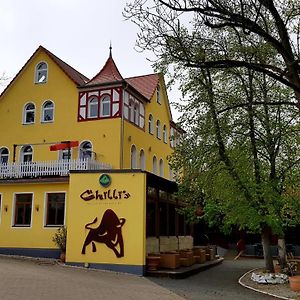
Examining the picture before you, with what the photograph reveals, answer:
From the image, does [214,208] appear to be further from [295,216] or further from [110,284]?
[110,284]

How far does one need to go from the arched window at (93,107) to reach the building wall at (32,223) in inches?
243

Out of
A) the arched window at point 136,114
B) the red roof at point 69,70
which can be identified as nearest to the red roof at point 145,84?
the arched window at point 136,114

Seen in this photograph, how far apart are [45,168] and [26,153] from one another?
535cm

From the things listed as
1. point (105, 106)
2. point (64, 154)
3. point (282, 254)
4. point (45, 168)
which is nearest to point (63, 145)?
point (64, 154)

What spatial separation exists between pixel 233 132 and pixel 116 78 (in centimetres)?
1149

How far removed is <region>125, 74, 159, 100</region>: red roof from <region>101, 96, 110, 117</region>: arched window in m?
4.45

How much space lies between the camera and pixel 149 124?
1185 inches

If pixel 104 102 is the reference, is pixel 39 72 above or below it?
above

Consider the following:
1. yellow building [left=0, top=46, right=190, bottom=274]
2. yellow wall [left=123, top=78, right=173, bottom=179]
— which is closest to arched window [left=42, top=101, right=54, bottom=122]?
yellow building [left=0, top=46, right=190, bottom=274]

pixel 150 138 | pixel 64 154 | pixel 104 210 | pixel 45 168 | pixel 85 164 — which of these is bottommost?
pixel 104 210

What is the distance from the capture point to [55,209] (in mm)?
21125

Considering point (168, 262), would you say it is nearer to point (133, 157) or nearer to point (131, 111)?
point (133, 157)

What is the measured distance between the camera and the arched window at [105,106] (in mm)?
25811

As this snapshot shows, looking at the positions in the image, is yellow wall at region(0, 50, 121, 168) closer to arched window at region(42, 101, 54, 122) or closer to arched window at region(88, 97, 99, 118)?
arched window at region(42, 101, 54, 122)
